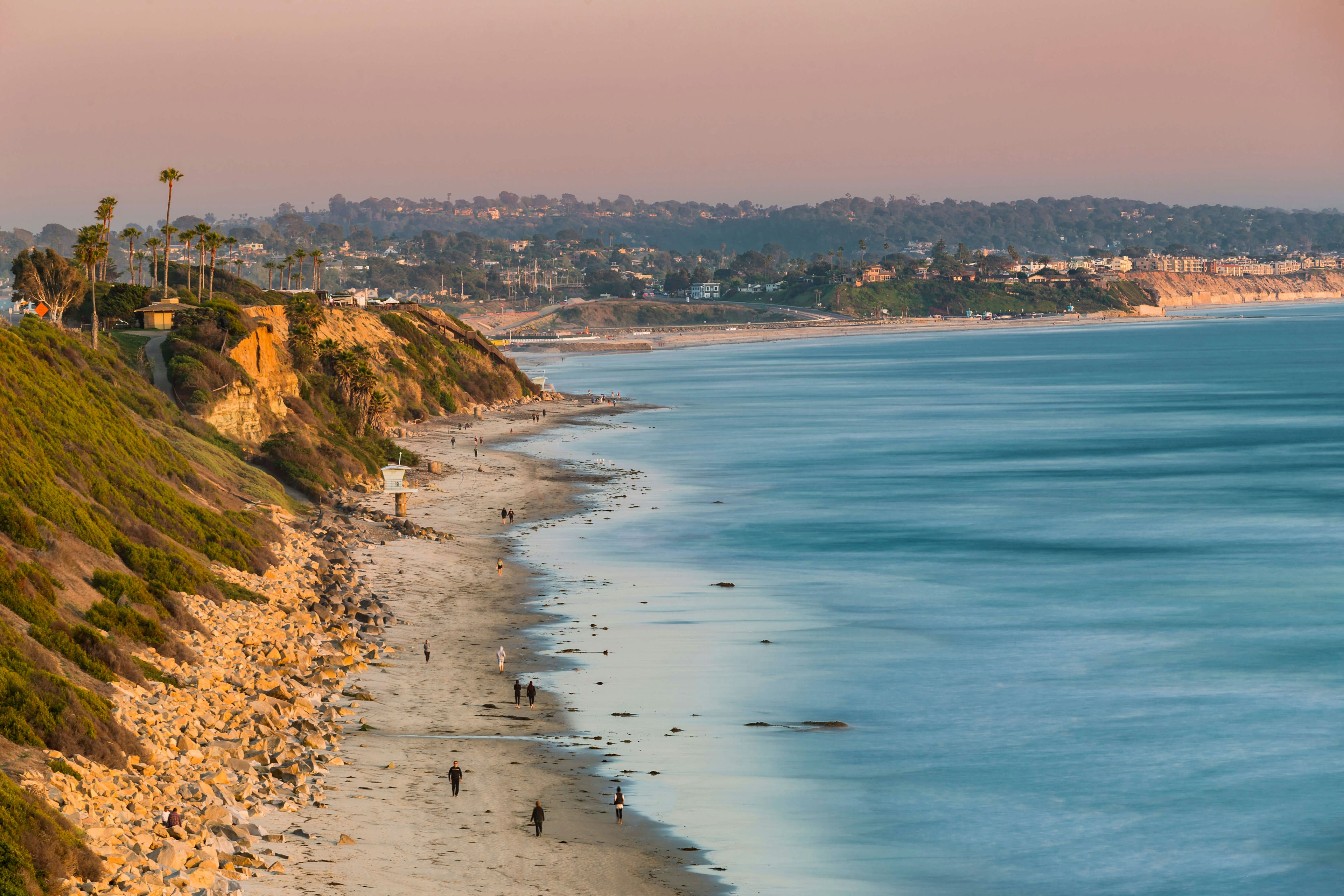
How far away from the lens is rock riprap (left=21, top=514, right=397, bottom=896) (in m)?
21.6

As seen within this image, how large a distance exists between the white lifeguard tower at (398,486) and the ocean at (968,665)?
271 inches

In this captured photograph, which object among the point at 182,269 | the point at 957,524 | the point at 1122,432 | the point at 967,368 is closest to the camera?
the point at 957,524

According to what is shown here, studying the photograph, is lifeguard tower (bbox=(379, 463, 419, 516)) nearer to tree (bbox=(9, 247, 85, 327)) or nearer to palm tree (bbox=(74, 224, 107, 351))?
palm tree (bbox=(74, 224, 107, 351))

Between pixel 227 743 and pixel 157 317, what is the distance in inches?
2106

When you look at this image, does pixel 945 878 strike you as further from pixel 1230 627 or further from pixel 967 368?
pixel 967 368

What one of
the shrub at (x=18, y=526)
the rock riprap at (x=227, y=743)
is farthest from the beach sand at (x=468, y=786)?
the shrub at (x=18, y=526)

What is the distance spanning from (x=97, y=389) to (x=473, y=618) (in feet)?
60.0

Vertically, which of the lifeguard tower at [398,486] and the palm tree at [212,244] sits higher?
the palm tree at [212,244]

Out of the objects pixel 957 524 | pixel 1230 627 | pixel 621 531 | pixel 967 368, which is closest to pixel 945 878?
pixel 1230 627

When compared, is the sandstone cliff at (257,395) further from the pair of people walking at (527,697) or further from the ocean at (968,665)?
the pair of people walking at (527,697)

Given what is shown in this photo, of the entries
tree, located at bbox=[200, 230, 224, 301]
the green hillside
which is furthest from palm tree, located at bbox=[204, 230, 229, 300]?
the green hillside

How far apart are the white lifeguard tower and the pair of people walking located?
1099 inches

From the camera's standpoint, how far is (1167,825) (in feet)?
93.8

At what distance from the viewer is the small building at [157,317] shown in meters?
75.4
